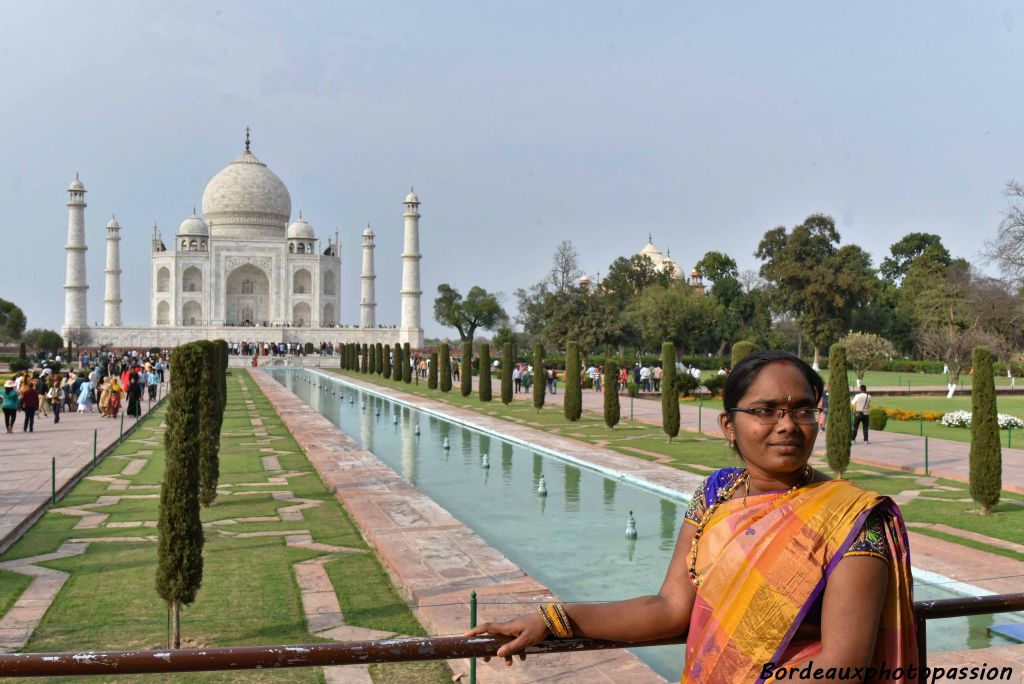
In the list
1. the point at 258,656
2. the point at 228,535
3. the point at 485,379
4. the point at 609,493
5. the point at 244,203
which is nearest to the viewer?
the point at 258,656

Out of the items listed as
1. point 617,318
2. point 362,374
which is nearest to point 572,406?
point 362,374

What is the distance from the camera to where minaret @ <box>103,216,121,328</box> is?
50.2 metres

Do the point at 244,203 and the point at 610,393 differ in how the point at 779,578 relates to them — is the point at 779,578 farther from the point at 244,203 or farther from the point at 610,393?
the point at 244,203

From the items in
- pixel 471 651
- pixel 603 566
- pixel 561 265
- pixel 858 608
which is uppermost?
pixel 561 265

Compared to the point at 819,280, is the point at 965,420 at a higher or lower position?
lower

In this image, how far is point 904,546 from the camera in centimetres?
131

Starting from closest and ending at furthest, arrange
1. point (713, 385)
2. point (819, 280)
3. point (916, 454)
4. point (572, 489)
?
point (572, 489) → point (916, 454) → point (713, 385) → point (819, 280)

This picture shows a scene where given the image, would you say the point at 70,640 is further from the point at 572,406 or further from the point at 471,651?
the point at 572,406

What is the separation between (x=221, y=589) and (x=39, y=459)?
619cm

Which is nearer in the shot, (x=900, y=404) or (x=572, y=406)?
(x=572, y=406)

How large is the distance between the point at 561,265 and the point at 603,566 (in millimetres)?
36817

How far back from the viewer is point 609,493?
9.04m

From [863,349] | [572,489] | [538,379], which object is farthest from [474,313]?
[572,489]

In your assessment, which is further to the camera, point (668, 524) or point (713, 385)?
point (713, 385)
